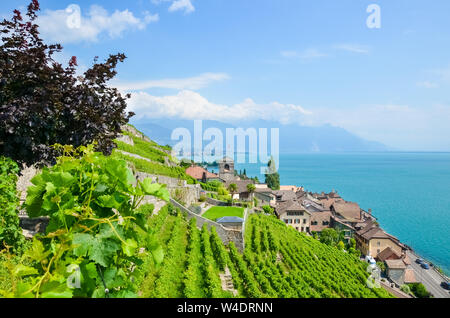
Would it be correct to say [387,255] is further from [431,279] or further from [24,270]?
[24,270]

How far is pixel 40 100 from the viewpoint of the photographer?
778cm

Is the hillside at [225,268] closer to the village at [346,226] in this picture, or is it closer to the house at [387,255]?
the village at [346,226]

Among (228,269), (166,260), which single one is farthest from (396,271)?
(166,260)

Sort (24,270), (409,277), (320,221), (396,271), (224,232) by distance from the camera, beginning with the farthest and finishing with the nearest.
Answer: (320,221), (396,271), (409,277), (224,232), (24,270)

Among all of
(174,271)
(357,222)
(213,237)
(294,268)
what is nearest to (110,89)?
(174,271)

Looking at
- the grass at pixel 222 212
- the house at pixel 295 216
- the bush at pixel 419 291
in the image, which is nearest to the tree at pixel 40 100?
the grass at pixel 222 212

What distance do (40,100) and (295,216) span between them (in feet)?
185

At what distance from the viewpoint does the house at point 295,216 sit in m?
58.6

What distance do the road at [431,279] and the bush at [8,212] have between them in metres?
44.8

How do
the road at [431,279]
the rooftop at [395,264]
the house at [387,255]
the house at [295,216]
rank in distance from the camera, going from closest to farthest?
the road at [431,279] → the rooftop at [395,264] → the house at [387,255] → the house at [295,216]

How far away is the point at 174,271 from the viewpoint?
511 inches

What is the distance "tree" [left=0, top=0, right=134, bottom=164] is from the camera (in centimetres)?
774

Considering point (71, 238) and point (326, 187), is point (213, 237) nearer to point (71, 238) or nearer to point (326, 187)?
point (71, 238)

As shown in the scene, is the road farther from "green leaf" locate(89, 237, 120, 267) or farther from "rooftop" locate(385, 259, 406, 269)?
"green leaf" locate(89, 237, 120, 267)
